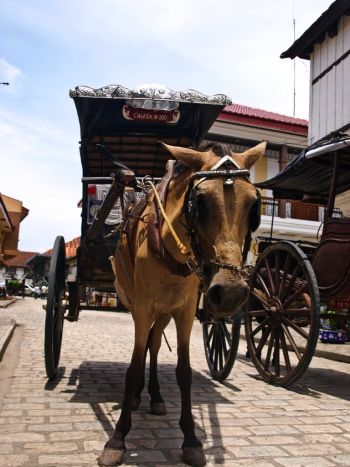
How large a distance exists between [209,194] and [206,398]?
2720 mm

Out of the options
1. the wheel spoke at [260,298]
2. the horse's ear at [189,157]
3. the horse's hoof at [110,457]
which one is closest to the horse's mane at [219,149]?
the horse's ear at [189,157]

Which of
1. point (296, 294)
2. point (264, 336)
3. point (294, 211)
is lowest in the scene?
point (264, 336)

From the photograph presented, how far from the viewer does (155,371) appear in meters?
4.18

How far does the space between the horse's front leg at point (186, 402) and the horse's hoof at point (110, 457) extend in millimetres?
395

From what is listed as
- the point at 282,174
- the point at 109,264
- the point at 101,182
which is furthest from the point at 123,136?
the point at 282,174

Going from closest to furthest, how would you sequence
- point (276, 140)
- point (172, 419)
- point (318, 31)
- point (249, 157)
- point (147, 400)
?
point (249, 157)
point (172, 419)
point (147, 400)
point (318, 31)
point (276, 140)

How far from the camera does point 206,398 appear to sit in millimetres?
4551

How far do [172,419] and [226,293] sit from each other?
6.28 feet

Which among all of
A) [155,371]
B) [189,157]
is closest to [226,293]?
[189,157]

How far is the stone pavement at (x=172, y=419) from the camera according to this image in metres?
2.96

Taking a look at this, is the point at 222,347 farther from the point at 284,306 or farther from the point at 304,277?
the point at 304,277

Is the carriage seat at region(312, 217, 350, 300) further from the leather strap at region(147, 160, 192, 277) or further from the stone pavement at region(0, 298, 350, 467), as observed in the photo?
the leather strap at region(147, 160, 192, 277)

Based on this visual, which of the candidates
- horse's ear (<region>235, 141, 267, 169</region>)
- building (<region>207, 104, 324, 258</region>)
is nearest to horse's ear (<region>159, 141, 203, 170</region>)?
horse's ear (<region>235, 141, 267, 169</region>)

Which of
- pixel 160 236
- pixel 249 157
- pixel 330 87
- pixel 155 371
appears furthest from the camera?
pixel 330 87
